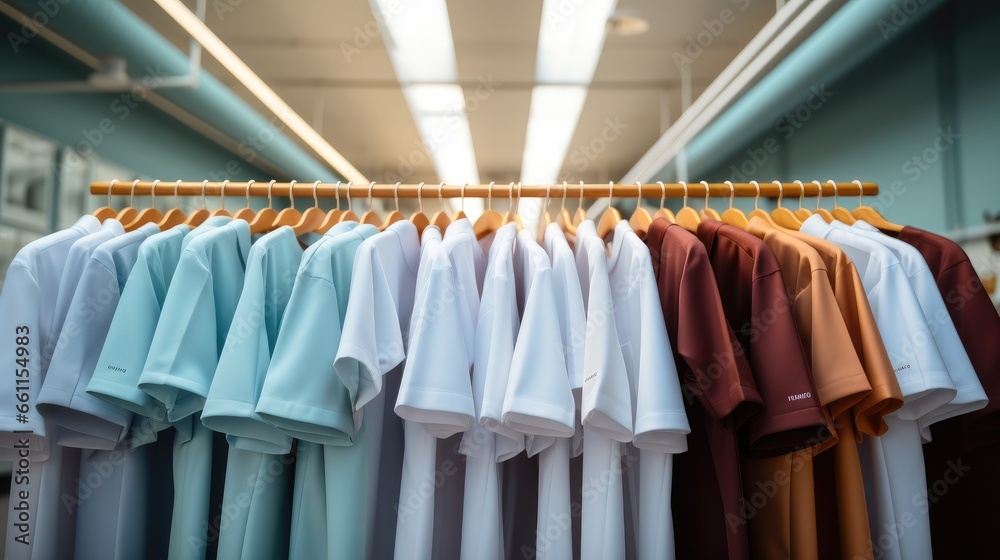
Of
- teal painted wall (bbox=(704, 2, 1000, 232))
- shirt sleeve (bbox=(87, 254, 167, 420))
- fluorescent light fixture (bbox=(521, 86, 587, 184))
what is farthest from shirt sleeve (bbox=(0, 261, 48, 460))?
fluorescent light fixture (bbox=(521, 86, 587, 184))

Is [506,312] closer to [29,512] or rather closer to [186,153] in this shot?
[29,512]

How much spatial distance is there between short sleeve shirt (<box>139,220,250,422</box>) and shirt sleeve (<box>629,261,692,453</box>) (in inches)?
32.0

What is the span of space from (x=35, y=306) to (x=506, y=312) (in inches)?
37.1

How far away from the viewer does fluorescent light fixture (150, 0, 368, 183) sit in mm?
2477

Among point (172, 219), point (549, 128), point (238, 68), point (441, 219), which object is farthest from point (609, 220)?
point (549, 128)

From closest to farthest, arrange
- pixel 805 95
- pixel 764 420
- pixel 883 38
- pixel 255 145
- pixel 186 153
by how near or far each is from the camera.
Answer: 1. pixel 764 420
2. pixel 883 38
3. pixel 805 95
4. pixel 186 153
5. pixel 255 145

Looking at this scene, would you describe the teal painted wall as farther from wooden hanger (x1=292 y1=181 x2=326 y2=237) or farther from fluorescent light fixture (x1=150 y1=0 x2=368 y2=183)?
fluorescent light fixture (x1=150 y1=0 x2=368 y2=183)

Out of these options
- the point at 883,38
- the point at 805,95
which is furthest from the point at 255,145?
the point at 883,38

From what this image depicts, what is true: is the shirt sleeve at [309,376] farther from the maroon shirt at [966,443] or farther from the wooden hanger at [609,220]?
the maroon shirt at [966,443]

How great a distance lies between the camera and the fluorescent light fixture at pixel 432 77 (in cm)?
308

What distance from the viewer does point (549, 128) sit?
4504 millimetres

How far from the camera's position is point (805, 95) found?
3602mm

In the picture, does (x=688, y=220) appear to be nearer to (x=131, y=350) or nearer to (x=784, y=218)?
(x=784, y=218)

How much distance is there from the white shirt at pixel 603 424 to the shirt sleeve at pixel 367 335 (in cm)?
37
